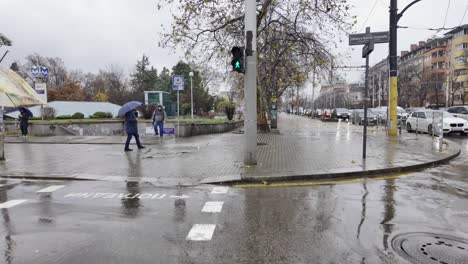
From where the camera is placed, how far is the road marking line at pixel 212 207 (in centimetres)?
543

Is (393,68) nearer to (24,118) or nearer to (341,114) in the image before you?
(24,118)

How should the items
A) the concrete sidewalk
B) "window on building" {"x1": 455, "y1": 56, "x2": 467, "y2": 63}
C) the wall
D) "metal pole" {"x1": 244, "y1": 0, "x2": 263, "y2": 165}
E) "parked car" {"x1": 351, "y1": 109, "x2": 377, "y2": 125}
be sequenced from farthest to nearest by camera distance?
1. "window on building" {"x1": 455, "y1": 56, "x2": 467, "y2": 63}
2. "parked car" {"x1": 351, "y1": 109, "x2": 377, "y2": 125}
3. the wall
4. "metal pole" {"x1": 244, "y1": 0, "x2": 263, "y2": 165}
5. the concrete sidewalk

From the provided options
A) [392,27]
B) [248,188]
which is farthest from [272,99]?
[248,188]

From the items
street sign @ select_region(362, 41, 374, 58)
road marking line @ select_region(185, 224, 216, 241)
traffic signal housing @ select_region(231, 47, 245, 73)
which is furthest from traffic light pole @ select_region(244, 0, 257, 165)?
road marking line @ select_region(185, 224, 216, 241)

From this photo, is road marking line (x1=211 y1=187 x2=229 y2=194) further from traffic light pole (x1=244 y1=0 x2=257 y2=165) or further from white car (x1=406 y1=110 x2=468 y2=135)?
white car (x1=406 y1=110 x2=468 y2=135)

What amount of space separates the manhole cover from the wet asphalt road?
51mm

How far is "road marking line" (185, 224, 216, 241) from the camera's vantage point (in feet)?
13.9

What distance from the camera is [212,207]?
5.64m

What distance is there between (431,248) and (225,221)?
2686 mm

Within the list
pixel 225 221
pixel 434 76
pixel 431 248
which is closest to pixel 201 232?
pixel 225 221

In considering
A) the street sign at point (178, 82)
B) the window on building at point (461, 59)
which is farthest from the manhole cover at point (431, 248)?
the window on building at point (461, 59)

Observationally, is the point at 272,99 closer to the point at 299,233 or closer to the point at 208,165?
the point at 208,165

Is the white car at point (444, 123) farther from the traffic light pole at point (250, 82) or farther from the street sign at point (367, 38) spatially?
the traffic light pole at point (250, 82)

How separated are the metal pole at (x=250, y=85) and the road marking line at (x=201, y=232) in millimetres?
4601
